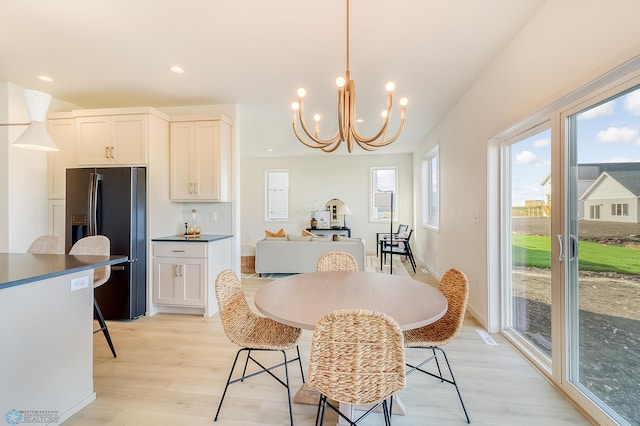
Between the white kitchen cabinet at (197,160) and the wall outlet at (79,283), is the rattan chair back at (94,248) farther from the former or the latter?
the white kitchen cabinet at (197,160)

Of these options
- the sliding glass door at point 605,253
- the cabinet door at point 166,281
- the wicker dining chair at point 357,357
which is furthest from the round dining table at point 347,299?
the cabinet door at point 166,281

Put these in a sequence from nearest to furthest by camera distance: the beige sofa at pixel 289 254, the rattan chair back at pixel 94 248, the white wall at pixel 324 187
Answer: the rattan chair back at pixel 94 248, the beige sofa at pixel 289 254, the white wall at pixel 324 187

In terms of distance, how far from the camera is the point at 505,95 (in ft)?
8.19

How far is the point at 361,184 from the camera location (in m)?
7.66

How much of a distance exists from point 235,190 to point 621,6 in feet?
12.1

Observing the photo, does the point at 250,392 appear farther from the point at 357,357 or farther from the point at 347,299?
the point at 357,357

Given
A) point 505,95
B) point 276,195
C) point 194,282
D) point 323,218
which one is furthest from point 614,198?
point 276,195

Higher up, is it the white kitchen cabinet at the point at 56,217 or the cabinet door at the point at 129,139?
the cabinet door at the point at 129,139

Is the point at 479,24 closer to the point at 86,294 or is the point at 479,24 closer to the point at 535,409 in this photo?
the point at 535,409

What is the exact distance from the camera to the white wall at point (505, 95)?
1486mm

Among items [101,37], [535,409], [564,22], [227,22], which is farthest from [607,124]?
[101,37]

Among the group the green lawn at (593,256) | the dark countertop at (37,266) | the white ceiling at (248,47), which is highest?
the white ceiling at (248,47)

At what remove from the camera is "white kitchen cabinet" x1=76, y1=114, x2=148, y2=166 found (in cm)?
334

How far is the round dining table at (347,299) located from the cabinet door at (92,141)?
117 inches
